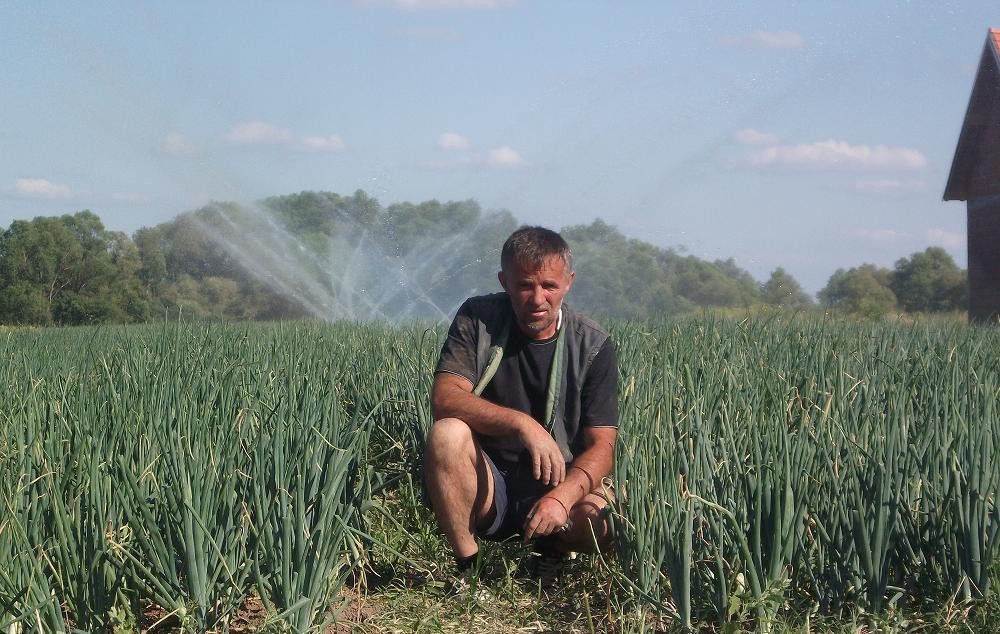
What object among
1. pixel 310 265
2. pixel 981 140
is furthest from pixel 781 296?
pixel 310 265

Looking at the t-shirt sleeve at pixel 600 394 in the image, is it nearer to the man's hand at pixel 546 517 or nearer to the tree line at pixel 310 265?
the man's hand at pixel 546 517

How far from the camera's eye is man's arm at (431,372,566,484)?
9.11 feet

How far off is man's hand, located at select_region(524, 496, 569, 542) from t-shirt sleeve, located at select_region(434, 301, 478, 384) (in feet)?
1.63

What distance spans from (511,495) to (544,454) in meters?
0.43

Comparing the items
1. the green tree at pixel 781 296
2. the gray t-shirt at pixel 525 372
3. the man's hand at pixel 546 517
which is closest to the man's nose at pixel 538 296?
the gray t-shirt at pixel 525 372

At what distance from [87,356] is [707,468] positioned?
4.06 m

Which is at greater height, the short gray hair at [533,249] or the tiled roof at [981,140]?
the tiled roof at [981,140]

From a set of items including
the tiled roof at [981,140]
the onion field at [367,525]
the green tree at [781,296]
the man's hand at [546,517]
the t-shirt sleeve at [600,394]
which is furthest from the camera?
the tiled roof at [981,140]

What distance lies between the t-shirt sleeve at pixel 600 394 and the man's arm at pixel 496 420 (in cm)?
21

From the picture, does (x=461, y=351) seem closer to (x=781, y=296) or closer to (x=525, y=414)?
(x=525, y=414)

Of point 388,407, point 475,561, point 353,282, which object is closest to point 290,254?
point 353,282

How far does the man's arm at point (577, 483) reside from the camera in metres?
2.72

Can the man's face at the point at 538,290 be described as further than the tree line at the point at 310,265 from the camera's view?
No

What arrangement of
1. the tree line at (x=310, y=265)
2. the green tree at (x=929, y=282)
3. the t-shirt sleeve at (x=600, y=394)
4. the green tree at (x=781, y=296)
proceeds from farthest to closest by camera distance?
the green tree at (x=929, y=282) < the tree line at (x=310, y=265) < the green tree at (x=781, y=296) < the t-shirt sleeve at (x=600, y=394)
